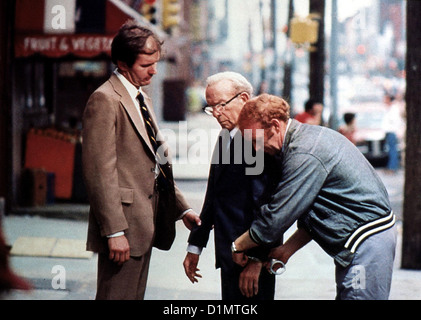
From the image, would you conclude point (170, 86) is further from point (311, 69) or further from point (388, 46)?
point (388, 46)

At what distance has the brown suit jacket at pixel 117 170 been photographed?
422 centimetres

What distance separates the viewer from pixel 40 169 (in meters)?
13.1

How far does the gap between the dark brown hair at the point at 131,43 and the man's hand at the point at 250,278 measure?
1225mm

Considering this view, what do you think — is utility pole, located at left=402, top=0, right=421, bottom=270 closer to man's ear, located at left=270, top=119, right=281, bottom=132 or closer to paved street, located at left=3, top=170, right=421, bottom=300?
paved street, located at left=3, top=170, right=421, bottom=300

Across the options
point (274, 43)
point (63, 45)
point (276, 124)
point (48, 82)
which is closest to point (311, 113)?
point (63, 45)

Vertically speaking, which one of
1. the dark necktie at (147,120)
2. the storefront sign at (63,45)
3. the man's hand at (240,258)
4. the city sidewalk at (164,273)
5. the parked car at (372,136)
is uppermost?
the storefront sign at (63,45)

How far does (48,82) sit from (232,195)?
12.1 meters

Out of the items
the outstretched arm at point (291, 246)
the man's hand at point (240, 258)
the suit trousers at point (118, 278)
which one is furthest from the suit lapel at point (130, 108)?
the outstretched arm at point (291, 246)

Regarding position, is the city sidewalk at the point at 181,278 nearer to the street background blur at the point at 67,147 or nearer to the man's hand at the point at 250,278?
the street background blur at the point at 67,147

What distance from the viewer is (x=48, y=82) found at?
15867 mm

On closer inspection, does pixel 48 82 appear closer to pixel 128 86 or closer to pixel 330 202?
pixel 128 86

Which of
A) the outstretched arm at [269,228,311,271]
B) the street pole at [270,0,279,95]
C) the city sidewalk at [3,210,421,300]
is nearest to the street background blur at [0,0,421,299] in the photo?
the city sidewalk at [3,210,421,300]

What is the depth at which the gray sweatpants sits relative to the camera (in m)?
3.82

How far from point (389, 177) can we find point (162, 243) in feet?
48.8
